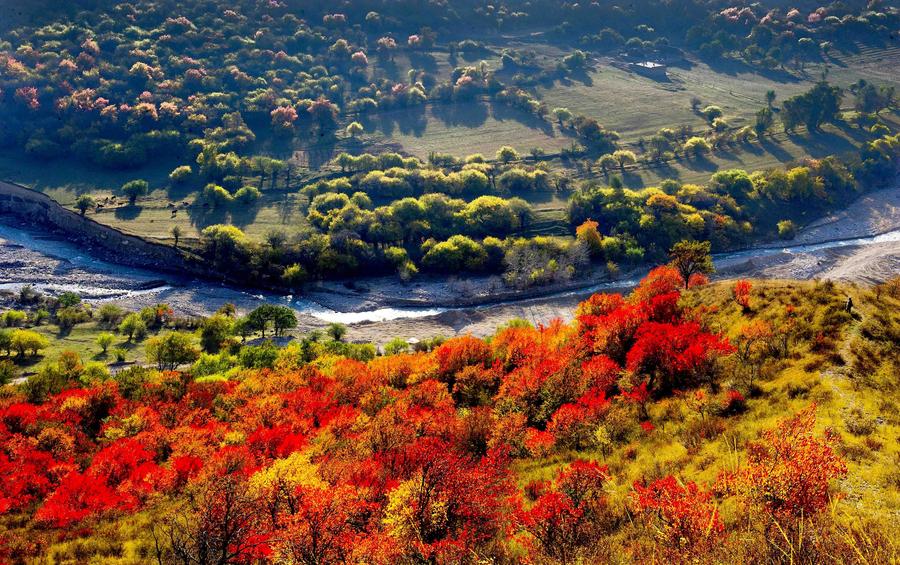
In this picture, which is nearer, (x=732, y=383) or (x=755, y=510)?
(x=755, y=510)

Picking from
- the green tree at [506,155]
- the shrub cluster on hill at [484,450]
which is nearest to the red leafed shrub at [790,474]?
the shrub cluster on hill at [484,450]

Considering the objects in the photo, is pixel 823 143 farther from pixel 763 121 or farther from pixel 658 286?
pixel 658 286

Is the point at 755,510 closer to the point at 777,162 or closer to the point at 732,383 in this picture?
the point at 732,383

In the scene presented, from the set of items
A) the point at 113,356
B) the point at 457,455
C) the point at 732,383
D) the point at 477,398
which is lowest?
the point at 113,356

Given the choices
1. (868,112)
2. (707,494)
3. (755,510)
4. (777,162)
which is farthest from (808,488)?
(868,112)

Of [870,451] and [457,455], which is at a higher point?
[870,451]

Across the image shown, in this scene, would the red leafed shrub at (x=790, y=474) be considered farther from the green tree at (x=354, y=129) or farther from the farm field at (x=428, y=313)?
the green tree at (x=354, y=129)
